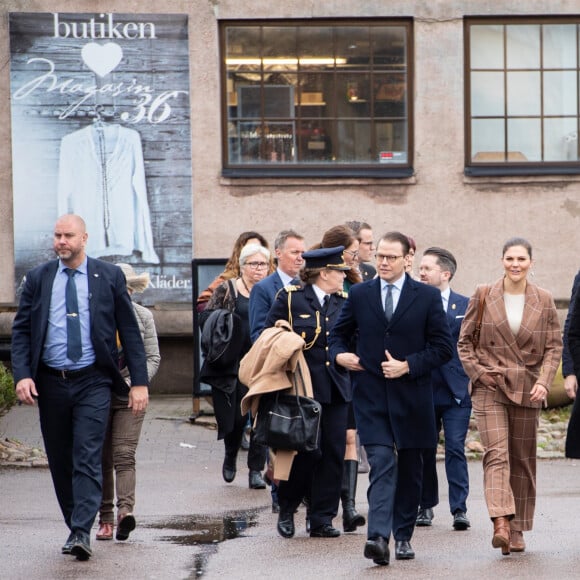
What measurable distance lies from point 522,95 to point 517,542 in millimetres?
9068

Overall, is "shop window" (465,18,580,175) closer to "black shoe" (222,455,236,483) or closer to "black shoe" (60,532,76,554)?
"black shoe" (222,455,236,483)

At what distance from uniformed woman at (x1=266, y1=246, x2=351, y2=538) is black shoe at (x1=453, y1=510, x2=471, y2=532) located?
841 mm

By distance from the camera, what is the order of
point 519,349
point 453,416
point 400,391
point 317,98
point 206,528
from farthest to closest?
point 317,98, point 453,416, point 206,528, point 519,349, point 400,391

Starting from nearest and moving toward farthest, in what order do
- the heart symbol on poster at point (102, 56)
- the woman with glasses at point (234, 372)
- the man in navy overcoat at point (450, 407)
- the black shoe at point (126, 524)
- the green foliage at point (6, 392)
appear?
the black shoe at point (126, 524), the man in navy overcoat at point (450, 407), the woman with glasses at point (234, 372), the green foliage at point (6, 392), the heart symbol on poster at point (102, 56)

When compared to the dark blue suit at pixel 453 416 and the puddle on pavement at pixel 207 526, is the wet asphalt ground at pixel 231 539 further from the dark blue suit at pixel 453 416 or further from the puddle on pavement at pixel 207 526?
the dark blue suit at pixel 453 416

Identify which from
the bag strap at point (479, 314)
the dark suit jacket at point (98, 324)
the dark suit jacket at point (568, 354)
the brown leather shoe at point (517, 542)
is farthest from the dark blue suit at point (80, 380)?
the dark suit jacket at point (568, 354)

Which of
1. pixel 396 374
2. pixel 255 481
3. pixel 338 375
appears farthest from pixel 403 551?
pixel 255 481

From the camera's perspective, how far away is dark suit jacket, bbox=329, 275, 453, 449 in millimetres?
8367

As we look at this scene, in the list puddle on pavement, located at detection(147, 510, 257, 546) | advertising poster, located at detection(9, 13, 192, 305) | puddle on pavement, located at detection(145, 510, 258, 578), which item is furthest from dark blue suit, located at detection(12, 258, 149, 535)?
advertising poster, located at detection(9, 13, 192, 305)

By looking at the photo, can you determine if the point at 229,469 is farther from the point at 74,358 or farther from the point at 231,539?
the point at 74,358

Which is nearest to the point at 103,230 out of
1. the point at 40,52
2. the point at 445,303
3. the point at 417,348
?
the point at 40,52

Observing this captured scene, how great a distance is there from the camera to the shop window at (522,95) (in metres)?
16.6

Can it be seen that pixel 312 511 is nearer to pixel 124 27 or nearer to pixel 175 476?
pixel 175 476

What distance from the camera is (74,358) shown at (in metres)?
8.59
